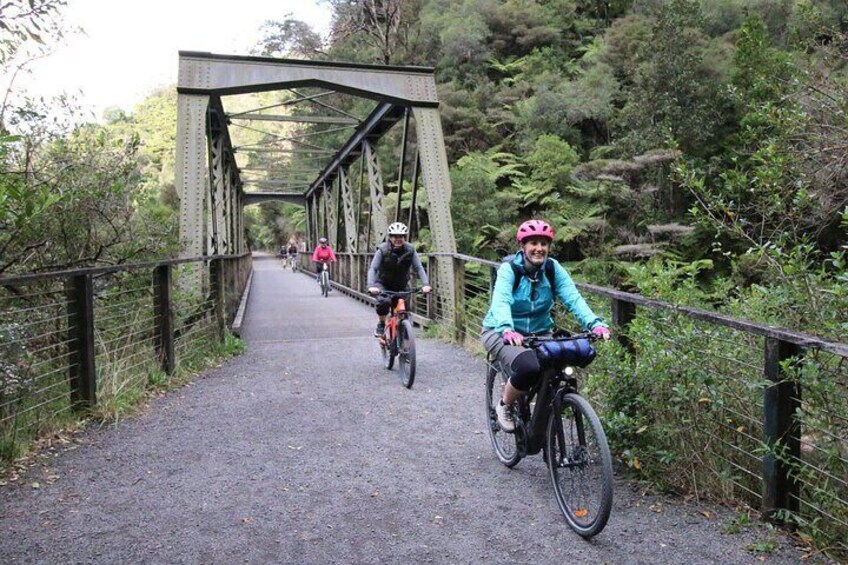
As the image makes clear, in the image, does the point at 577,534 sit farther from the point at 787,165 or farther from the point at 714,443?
the point at 787,165

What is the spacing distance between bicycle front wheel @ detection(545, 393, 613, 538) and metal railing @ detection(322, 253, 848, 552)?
577 mm

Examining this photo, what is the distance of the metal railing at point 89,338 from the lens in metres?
4.29

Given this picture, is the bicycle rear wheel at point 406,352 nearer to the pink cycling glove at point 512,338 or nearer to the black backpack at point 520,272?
the black backpack at point 520,272

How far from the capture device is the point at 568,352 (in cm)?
314

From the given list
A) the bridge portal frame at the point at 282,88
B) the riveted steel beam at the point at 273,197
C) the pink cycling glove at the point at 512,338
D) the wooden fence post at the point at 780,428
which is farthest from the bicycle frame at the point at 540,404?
the riveted steel beam at the point at 273,197

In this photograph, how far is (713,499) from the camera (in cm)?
334

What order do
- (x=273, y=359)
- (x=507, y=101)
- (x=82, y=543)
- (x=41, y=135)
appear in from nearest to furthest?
1. (x=82, y=543)
2. (x=41, y=135)
3. (x=273, y=359)
4. (x=507, y=101)

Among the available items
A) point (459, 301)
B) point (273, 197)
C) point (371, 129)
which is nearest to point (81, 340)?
point (459, 301)

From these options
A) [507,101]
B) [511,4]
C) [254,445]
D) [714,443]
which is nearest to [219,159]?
[254,445]

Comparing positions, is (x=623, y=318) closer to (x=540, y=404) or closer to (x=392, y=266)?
(x=540, y=404)

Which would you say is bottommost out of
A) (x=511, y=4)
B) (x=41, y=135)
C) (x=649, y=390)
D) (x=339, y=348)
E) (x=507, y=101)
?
(x=339, y=348)

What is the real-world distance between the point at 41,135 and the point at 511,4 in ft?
102

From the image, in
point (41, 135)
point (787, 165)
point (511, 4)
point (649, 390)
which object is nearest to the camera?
point (649, 390)

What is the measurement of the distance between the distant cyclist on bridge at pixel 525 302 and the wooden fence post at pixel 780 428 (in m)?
0.82
